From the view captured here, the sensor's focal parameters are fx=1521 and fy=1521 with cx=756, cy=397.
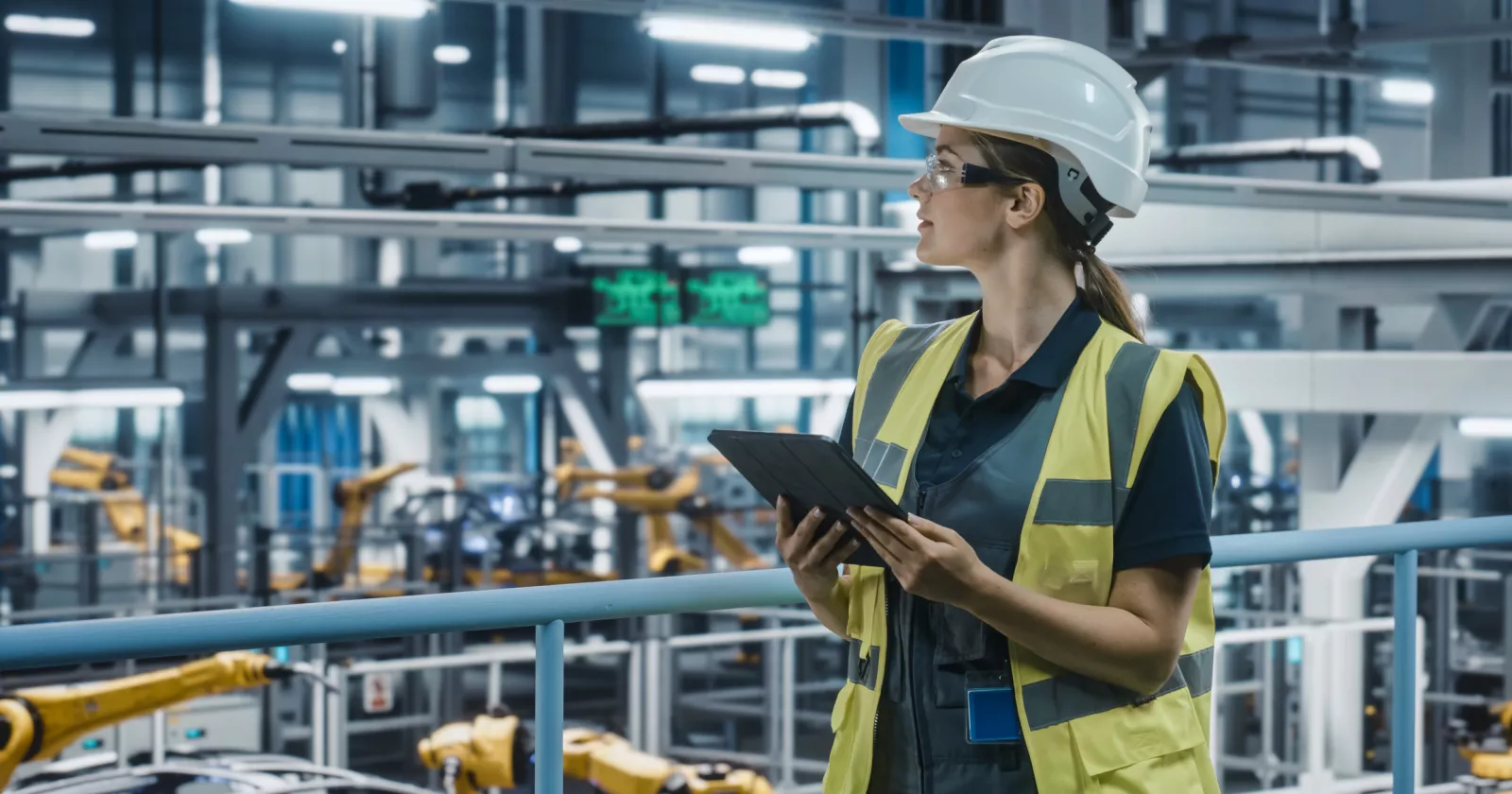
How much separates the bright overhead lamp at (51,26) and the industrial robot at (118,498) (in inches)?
223

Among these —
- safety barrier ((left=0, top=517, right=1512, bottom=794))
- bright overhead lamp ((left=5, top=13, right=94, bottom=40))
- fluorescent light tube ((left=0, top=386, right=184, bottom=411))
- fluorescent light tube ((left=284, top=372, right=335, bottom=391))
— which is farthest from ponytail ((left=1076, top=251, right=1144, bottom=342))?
bright overhead lamp ((left=5, top=13, right=94, bottom=40))

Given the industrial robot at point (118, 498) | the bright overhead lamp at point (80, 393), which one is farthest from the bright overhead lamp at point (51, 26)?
the bright overhead lamp at point (80, 393)

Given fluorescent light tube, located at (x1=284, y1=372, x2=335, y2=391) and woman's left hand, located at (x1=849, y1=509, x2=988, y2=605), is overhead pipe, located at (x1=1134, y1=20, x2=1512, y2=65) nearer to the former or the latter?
woman's left hand, located at (x1=849, y1=509, x2=988, y2=605)

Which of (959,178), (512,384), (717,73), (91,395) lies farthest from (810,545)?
(717,73)

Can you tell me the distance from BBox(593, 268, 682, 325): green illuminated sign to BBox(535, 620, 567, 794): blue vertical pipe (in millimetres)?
9012

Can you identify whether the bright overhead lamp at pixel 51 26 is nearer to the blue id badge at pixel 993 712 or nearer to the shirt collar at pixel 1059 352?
the shirt collar at pixel 1059 352

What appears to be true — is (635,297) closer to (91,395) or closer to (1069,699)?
(91,395)

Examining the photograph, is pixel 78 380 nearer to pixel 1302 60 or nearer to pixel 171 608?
pixel 171 608

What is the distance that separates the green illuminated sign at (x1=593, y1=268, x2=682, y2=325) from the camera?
415 inches

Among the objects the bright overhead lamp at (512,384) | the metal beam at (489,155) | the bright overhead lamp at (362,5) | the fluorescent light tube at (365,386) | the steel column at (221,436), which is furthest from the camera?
the bright overhead lamp at (512,384)

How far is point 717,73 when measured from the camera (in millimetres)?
19281

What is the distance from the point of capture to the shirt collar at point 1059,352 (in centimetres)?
126

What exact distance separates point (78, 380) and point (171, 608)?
1.66m

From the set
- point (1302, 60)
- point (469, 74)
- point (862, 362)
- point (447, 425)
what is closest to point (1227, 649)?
point (1302, 60)
